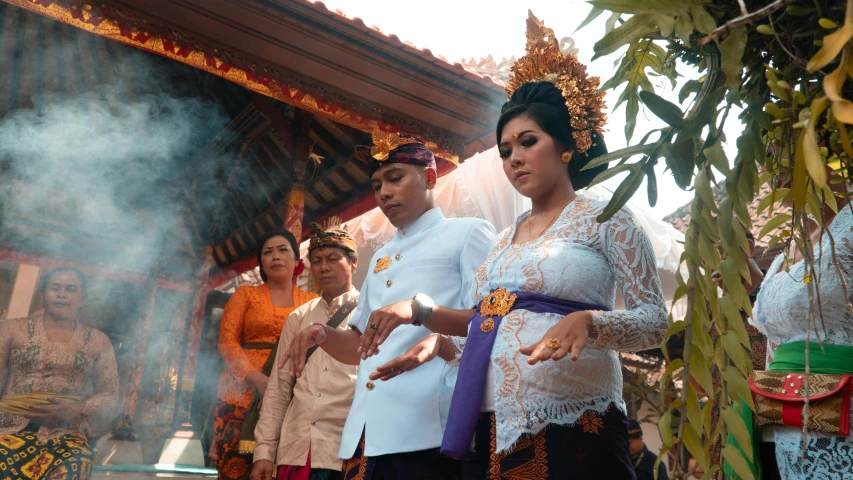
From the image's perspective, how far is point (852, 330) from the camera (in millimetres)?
1917

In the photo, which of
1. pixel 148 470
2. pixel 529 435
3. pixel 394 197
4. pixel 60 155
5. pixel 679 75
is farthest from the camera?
pixel 60 155

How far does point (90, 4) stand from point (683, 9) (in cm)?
411

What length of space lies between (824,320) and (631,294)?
52 cm

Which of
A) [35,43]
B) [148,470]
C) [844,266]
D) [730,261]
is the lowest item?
[148,470]

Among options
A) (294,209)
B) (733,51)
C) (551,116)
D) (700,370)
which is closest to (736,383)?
(700,370)

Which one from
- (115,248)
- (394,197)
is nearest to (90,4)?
(394,197)

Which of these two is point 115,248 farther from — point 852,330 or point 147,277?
point 852,330

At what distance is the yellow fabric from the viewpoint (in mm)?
4301

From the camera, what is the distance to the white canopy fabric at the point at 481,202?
24.6 feet

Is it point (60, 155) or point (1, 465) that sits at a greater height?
point (60, 155)

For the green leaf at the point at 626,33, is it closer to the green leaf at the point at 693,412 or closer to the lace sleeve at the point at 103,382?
the green leaf at the point at 693,412

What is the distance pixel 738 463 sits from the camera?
100 centimetres

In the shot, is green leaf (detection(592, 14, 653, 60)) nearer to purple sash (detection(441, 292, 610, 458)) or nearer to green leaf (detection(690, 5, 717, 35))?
green leaf (detection(690, 5, 717, 35))

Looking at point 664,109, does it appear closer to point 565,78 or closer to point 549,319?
point 549,319
